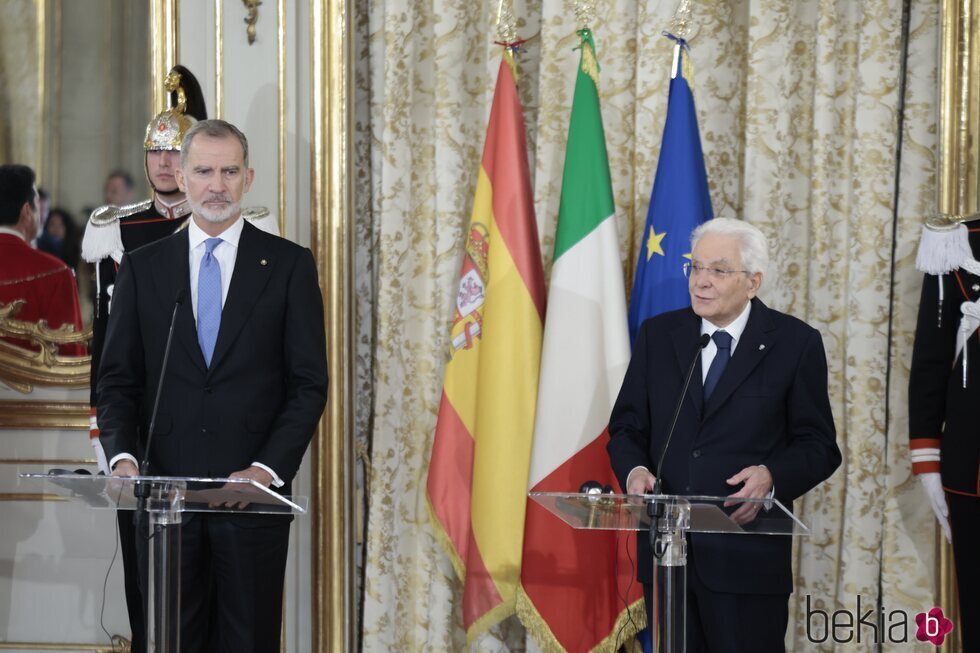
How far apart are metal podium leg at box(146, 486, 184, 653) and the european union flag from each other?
182 centimetres

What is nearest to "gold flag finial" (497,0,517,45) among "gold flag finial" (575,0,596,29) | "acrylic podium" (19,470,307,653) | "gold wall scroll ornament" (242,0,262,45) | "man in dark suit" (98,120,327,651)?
"gold flag finial" (575,0,596,29)

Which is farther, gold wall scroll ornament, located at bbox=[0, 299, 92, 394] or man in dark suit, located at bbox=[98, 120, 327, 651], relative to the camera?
gold wall scroll ornament, located at bbox=[0, 299, 92, 394]

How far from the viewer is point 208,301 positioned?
299 centimetres

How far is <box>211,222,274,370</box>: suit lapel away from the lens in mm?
2930

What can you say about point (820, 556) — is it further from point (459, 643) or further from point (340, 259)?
point (340, 259)

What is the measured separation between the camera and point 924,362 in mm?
3582

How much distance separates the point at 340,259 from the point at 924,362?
6.51ft

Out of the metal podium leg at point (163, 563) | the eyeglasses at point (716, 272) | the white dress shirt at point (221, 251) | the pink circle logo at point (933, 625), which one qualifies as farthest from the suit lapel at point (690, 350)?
the pink circle logo at point (933, 625)

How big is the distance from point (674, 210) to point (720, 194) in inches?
17.7

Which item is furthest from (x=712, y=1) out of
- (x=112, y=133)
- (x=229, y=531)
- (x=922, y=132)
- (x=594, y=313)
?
(x=229, y=531)

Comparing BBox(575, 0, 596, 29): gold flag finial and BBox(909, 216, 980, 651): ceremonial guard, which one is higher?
BBox(575, 0, 596, 29): gold flag finial

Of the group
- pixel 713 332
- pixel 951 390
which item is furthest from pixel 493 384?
pixel 951 390

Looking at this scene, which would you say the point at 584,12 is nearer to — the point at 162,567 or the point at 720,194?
the point at 720,194

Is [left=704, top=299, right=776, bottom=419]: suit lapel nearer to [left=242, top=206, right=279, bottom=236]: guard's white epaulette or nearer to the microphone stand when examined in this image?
the microphone stand
